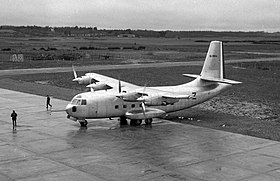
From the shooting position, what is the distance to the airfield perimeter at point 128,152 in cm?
2067

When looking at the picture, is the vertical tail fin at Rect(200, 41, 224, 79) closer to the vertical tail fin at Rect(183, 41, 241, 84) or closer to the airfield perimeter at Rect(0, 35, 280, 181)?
the vertical tail fin at Rect(183, 41, 241, 84)

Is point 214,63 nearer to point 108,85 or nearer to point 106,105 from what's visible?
point 108,85

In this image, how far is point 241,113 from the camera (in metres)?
38.8

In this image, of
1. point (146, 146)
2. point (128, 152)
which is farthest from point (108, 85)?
point (128, 152)

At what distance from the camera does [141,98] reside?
3031 centimetres

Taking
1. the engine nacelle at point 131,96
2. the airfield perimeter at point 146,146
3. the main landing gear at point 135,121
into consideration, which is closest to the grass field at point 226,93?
the airfield perimeter at point 146,146

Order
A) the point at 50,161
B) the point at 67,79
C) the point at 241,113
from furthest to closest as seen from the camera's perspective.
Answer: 1. the point at 67,79
2. the point at 241,113
3. the point at 50,161

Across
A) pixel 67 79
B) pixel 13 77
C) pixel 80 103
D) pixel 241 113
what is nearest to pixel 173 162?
pixel 80 103

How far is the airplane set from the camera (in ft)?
100

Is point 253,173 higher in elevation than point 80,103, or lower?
lower

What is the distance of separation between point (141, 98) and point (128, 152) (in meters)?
6.53

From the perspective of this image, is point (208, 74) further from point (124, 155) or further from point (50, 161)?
point (50, 161)

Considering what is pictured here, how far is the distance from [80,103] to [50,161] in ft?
28.7

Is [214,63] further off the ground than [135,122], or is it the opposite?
[214,63]
